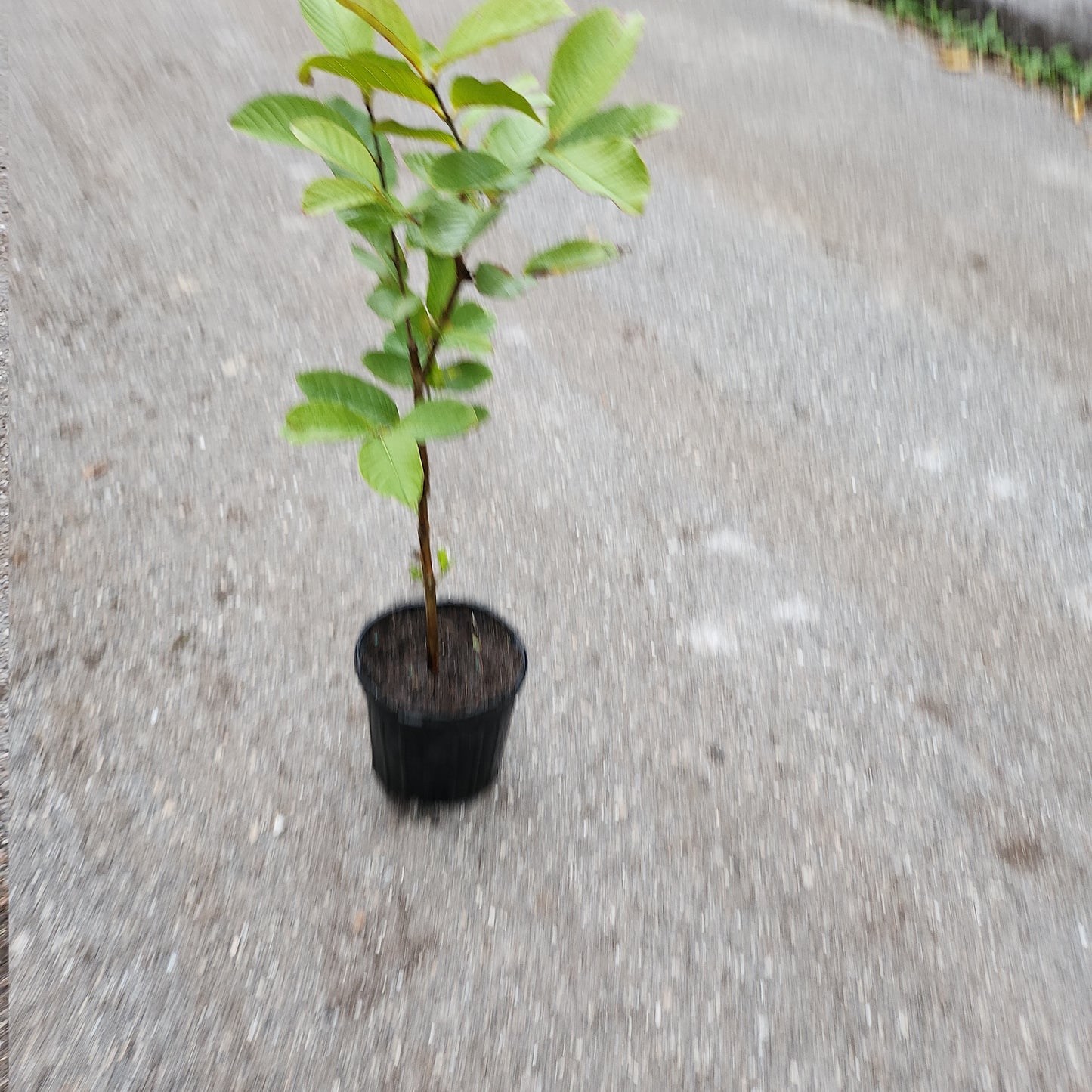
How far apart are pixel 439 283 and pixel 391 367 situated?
148mm

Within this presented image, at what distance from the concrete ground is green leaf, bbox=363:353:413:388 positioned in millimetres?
853

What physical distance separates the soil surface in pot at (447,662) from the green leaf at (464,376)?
0.56m

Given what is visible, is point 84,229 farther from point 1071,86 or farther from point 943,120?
point 1071,86

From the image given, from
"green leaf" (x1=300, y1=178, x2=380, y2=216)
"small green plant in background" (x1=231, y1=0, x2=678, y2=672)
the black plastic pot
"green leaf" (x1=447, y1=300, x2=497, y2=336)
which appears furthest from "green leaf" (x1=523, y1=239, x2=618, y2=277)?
the black plastic pot

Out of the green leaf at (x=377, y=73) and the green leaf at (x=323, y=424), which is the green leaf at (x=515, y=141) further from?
the green leaf at (x=323, y=424)

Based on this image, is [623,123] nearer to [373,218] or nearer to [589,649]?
[373,218]

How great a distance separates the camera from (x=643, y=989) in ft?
5.26

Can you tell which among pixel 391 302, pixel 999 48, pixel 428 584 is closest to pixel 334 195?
pixel 391 302

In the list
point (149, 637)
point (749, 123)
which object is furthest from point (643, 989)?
point (749, 123)

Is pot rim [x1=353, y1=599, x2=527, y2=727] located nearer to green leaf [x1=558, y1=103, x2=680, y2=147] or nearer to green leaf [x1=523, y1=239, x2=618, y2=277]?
green leaf [x1=523, y1=239, x2=618, y2=277]

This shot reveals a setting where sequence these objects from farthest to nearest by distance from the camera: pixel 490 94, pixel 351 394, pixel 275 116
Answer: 1. pixel 351 394
2. pixel 275 116
3. pixel 490 94

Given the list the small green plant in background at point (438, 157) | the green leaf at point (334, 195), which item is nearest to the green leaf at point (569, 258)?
the small green plant in background at point (438, 157)

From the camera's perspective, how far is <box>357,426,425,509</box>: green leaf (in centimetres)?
111

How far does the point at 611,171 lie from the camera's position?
0.96 metres
